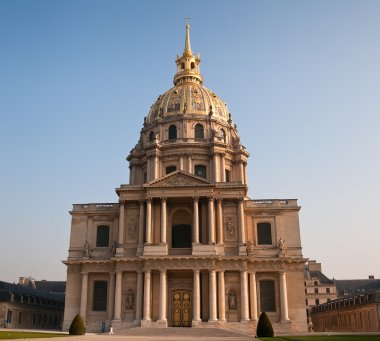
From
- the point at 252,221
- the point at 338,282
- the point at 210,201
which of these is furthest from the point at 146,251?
the point at 338,282

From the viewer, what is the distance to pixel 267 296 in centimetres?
4712

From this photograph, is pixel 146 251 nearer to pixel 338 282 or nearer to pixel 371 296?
pixel 371 296

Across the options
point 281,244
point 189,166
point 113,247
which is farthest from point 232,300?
point 189,166

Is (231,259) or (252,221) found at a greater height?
(252,221)

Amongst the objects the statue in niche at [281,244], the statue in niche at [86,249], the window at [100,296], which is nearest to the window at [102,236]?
the statue in niche at [86,249]

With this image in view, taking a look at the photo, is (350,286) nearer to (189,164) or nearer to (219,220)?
(189,164)

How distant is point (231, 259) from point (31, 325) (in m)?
27.8

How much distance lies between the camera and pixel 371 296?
53.1 meters

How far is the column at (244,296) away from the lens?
4441cm

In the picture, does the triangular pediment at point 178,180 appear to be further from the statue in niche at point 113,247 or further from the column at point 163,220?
the statue in niche at point 113,247

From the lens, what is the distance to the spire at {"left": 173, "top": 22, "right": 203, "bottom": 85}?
225ft

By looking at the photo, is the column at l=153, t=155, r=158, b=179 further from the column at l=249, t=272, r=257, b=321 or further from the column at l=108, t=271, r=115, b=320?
the column at l=249, t=272, r=257, b=321

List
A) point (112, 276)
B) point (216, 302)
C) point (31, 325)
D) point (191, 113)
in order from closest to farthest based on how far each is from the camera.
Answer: point (216, 302)
point (112, 276)
point (31, 325)
point (191, 113)

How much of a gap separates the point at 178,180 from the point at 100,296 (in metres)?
14.1
